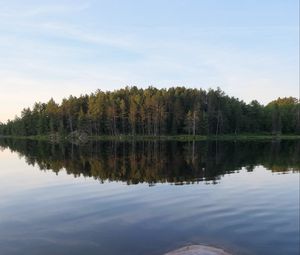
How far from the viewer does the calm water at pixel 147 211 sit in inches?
815

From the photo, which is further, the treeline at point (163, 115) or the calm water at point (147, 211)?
the treeline at point (163, 115)

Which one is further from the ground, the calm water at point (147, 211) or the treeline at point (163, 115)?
the treeline at point (163, 115)

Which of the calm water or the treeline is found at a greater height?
the treeline

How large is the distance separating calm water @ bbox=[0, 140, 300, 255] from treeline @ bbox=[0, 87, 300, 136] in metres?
120

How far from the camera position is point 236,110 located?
586ft

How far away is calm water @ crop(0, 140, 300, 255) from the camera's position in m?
20.7

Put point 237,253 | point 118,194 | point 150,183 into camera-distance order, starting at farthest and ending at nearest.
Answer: point 150,183 → point 118,194 → point 237,253

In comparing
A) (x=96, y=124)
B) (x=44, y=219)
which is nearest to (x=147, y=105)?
(x=96, y=124)

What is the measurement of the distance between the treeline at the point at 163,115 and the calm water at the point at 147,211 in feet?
393

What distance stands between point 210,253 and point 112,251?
5.32 metres

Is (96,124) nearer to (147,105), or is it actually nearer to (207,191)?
(147,105)

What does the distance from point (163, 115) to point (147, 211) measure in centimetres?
13837

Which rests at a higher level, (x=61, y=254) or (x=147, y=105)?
(x=147, y=105)

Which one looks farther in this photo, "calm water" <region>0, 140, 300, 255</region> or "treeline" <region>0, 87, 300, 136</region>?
"treeline" <region>0, 87, 300, 136</region>
